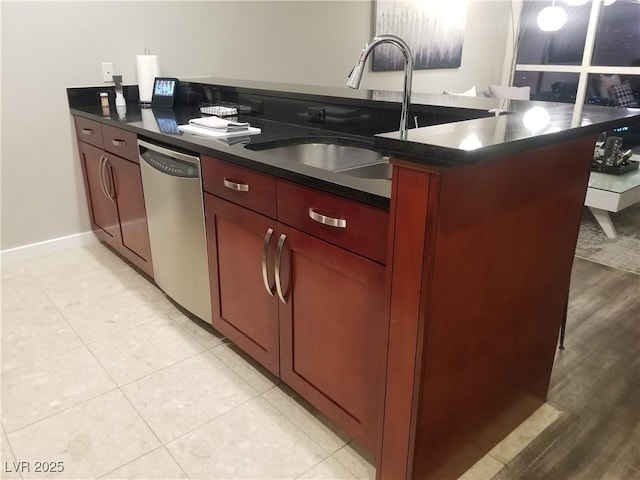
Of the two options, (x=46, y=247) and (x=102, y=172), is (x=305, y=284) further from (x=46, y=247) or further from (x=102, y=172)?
(x=46, y=247)

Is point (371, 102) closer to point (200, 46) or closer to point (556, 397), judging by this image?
point (556, 397)

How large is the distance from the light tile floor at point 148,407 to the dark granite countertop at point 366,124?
83 cm

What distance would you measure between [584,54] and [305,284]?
5233 mm

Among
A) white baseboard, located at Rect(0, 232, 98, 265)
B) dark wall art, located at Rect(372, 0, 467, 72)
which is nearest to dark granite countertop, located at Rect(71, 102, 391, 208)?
white baseboard, located at Rect(0, 232, 98, 265)

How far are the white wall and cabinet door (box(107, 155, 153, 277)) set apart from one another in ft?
1.88

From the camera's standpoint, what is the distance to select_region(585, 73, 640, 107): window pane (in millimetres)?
5000

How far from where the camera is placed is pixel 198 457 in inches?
59.6

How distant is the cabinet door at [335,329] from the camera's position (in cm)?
128

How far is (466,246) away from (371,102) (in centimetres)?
91

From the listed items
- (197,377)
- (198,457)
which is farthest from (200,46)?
(198,457)

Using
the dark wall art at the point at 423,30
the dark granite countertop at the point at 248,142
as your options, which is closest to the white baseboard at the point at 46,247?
the dark granite countertop at the point at 248,142

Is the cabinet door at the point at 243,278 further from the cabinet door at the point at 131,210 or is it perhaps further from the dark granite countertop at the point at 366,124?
the cabinet door at the point at 131,210

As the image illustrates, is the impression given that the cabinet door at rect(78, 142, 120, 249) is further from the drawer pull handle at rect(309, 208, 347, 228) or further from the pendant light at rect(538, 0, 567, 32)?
the pendant light at rect(538, 0, 567, 32)

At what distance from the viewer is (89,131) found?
2730 mm
